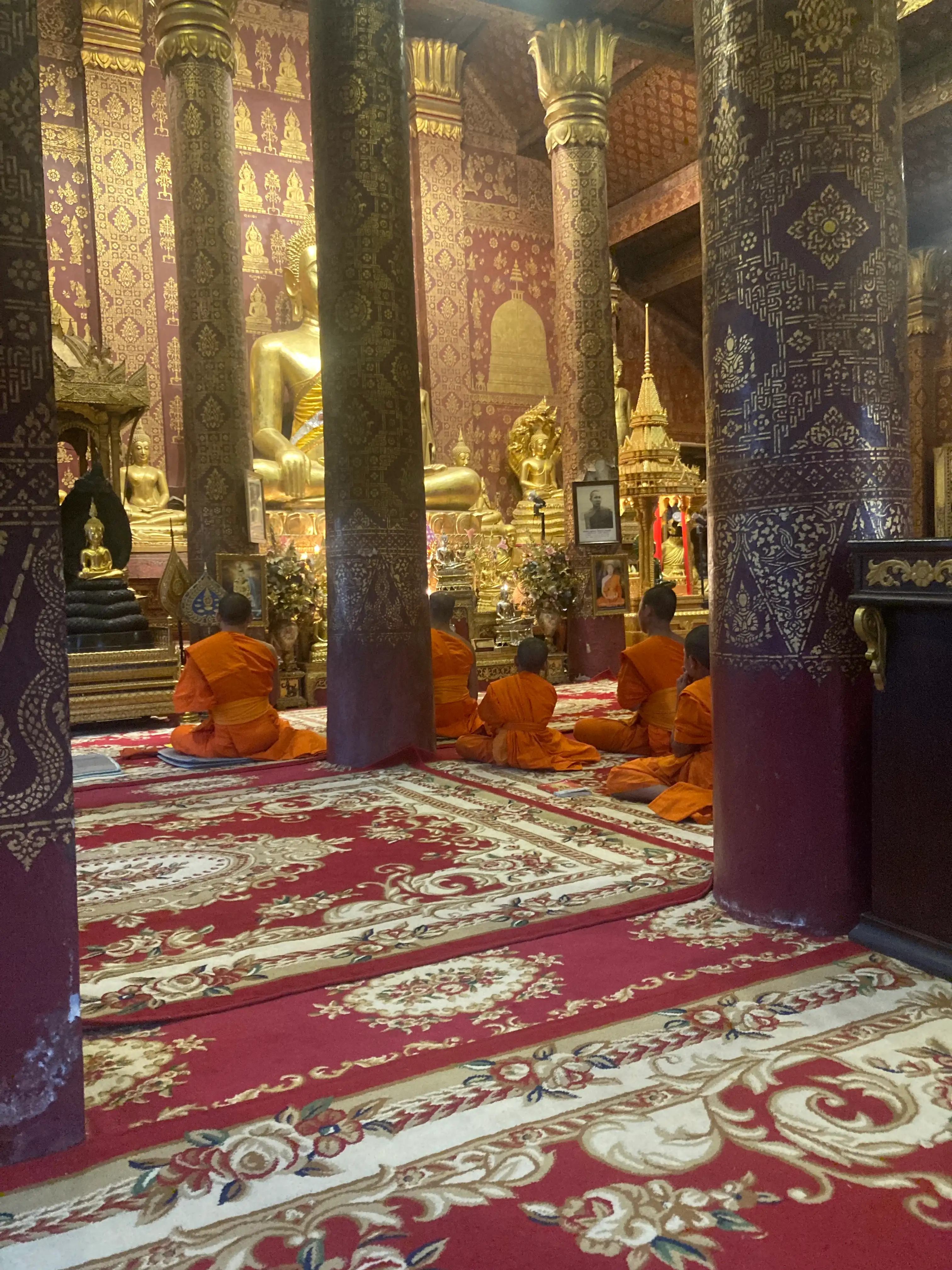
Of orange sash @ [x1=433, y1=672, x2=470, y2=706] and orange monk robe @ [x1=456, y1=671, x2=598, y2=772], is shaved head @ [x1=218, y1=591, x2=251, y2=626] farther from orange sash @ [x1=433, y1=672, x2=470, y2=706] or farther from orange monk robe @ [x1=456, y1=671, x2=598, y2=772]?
orange monk robe @ [x1=456, y1=671, x2=598, y2=772]

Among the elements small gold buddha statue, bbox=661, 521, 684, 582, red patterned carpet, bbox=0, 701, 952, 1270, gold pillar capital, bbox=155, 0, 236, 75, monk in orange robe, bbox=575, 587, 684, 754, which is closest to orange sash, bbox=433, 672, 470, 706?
monk in orange robe, bbox=575, 587, 684, 754

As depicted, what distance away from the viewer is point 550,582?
987cm

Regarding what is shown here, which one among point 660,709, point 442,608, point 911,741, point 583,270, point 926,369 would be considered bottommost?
point 660,709

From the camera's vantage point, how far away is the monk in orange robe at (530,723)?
581 centimetres

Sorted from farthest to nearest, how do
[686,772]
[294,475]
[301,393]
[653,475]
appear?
[653,475], [301,393], [294,475], [686,772]

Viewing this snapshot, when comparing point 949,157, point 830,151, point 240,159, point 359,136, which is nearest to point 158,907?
point 830,151

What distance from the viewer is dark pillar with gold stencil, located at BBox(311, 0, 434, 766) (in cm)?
587

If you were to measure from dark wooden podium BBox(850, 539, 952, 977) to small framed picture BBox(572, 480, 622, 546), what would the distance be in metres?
7.12

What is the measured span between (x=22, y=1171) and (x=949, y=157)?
14185 mm

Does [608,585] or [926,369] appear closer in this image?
[608,585]

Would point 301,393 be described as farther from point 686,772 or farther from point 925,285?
point 686,772

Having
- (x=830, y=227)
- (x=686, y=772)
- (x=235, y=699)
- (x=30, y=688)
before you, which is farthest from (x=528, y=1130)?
(x=235, y=699)

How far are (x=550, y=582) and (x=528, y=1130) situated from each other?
8.02 metres

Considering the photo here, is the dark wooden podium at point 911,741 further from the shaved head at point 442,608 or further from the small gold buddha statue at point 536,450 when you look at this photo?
the small gold buddha statue at point 536,450
